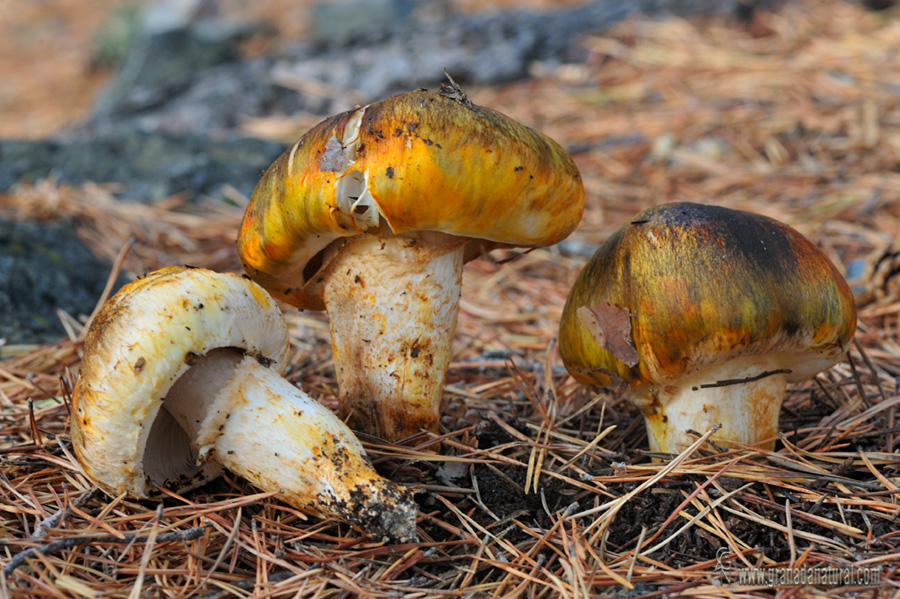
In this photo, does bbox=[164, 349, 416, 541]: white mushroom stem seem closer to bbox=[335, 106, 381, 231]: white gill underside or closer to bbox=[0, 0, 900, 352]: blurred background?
bbox=[335, 106, 381, 231]: white gill underside

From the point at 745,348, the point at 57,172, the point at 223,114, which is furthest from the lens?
the point at 223,114

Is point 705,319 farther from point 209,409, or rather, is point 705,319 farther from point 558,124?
point 558,124

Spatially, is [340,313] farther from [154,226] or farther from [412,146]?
[154,226]

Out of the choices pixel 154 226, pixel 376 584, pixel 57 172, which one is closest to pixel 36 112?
pixel 57 172

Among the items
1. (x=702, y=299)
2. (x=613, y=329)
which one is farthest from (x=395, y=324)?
(x=702, y=299)

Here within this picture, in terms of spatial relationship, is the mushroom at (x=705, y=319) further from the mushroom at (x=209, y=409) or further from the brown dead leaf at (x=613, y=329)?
the mushroom at (x=209, y=409)

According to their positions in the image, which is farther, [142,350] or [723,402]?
[723,402]
